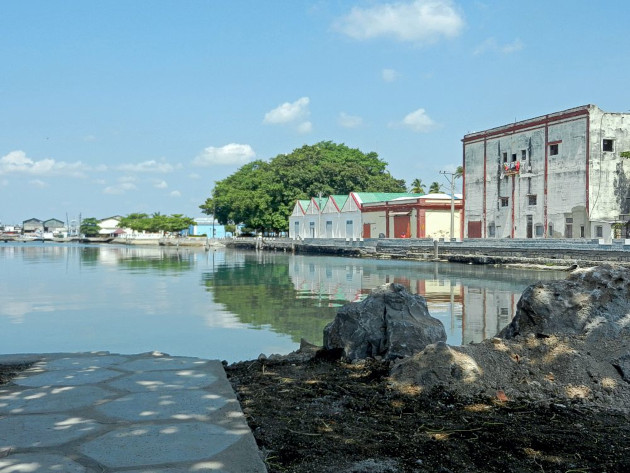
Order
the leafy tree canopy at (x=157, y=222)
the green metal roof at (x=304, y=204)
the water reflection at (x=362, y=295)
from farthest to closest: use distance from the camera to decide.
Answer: the leafy tree canopy at (x=157, y=222)
the green metal roof at (x=304, y=204)
the water reflection at (x=362, y=295)

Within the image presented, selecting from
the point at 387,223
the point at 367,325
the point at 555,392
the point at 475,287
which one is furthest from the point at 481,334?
the point at 387,223

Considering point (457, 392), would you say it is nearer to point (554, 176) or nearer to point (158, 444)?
Result: point (158, 444)

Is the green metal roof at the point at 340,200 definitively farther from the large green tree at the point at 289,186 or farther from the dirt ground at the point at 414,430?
the dirt ground at the point at 414,430

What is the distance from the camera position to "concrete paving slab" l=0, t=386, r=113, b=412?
14.0ft

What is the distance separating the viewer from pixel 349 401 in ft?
15.0

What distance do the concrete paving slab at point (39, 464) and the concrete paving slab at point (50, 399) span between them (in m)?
0.91

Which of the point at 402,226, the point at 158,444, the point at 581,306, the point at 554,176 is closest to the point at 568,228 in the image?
the point at 554,176

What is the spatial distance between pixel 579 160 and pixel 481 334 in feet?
100

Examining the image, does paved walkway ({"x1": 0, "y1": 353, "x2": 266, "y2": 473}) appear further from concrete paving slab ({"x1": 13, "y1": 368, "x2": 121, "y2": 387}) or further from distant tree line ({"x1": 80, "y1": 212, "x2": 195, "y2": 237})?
distant tree line ({"x1": 80, "y1": 212, "x2": 195, "y2": 237})

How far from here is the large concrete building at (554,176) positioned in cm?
3906

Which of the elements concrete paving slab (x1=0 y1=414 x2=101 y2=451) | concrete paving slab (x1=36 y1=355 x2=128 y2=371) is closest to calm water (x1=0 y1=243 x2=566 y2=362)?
concrete paving slab (x1=36 y1=355 x2=128 y2=371)

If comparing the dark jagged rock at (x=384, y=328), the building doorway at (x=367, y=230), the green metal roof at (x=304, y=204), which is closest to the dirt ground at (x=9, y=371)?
the dark jagged rock at (x=384, y=328)

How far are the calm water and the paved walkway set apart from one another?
5.13m

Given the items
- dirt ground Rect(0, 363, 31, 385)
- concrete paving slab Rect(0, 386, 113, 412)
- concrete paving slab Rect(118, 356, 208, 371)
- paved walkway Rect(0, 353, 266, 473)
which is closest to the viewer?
paved walkway Rect(0, 353, 266, 473)
